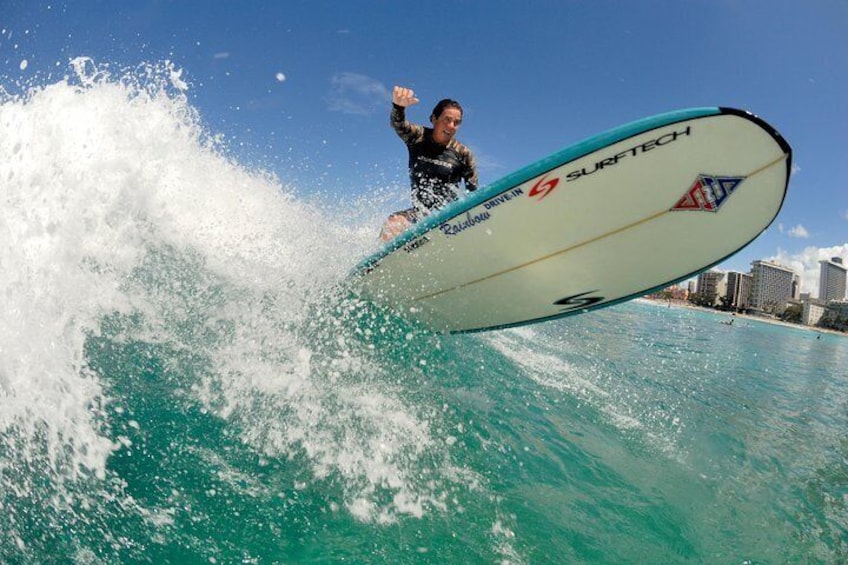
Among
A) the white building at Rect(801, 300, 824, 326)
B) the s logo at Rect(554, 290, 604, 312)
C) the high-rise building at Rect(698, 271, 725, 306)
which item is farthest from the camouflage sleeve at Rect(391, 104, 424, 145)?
the white building at Rect(801, 300, 824, 326)

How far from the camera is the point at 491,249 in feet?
15.5

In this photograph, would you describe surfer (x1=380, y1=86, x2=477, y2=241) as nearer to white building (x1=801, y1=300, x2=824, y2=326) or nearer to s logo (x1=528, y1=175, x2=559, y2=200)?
s logo (x1=528, y1=175, x2=559, y2=200)

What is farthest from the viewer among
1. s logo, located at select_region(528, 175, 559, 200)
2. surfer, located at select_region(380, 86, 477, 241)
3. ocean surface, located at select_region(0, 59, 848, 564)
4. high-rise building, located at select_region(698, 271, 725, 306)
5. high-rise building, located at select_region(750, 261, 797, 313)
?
high-rise building, located at select_region(750, 261, 797, 313)

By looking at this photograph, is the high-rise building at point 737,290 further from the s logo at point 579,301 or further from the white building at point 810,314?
the s logo at point 579,301

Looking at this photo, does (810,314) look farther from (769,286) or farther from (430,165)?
(430,165)

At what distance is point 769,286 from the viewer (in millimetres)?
169750

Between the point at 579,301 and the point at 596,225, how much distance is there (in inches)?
42.0

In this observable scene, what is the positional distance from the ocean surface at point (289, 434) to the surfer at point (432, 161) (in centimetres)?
103

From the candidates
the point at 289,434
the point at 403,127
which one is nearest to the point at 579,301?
the point at 403,127

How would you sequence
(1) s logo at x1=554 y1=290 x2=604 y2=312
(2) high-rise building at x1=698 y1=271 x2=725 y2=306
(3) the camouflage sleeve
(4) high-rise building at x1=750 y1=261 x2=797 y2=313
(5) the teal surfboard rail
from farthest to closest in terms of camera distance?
(4) high-rise building at x1=750 y1=261 x2=797 y2=313, (2) high-rise building at x1=698 y1=271 x2=725 y2=306, (3) the camouflage sleeve, (1) s logo at x1=554 y1=290 x2=604 y2=312, (5) the teal surfboard rail

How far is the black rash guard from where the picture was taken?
5738mm

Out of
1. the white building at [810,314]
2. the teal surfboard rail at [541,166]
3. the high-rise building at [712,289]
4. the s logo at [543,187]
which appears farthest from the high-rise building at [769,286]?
the s logo at [543,187]

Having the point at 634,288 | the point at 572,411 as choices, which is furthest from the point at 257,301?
the point at 634,288

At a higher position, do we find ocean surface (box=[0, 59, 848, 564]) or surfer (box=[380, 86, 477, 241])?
surfer (box=[380, 86, 477, 241])
